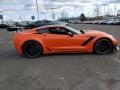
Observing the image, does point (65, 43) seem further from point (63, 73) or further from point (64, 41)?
point (63, 73)

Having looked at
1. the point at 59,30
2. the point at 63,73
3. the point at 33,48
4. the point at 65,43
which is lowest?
the point at 63,73

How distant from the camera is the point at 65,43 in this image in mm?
9375

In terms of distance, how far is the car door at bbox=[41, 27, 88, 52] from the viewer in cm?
935

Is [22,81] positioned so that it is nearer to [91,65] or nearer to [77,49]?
[91,65]

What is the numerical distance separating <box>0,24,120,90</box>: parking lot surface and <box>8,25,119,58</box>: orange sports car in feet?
1.37

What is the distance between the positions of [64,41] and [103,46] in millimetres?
1626

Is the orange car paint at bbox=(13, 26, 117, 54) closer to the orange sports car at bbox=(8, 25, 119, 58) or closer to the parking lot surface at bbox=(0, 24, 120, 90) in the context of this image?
the orange sports car at bbox=(8, 25, 119, 58)

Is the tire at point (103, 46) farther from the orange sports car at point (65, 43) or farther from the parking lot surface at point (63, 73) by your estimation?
the parking lot surface at point (63, 73)

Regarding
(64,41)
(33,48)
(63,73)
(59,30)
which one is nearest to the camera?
(63,73)

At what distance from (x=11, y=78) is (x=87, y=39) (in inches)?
162

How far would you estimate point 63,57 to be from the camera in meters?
9.03

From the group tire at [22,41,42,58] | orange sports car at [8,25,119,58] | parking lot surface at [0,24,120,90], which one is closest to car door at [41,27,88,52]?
orange sports car at [8,25,119,58]

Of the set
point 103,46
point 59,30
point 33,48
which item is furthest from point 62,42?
point 103,46

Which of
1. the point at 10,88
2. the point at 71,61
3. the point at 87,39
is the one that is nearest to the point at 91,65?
the point at 71,61
